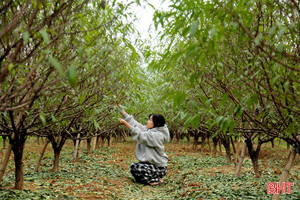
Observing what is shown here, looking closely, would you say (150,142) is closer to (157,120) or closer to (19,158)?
(157,120)

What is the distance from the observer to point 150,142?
581 centimetres

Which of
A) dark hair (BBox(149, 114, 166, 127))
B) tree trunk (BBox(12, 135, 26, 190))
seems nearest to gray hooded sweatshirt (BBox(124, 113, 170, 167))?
dark hair (BBox(149, 114, 166, 127))

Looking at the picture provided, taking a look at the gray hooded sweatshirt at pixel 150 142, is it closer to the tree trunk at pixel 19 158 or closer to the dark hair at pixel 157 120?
the dark hair at pixel 157 120

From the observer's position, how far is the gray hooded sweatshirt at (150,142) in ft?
18.6

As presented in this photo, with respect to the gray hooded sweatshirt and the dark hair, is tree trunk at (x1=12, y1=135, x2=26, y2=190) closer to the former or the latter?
the gray hooded sweatshirt

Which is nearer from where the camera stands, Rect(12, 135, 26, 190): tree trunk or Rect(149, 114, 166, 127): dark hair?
Rect(12, 135, 26, 190): tree trunk

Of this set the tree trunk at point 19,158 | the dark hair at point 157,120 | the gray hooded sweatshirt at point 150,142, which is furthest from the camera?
the dark hair at point 157,120

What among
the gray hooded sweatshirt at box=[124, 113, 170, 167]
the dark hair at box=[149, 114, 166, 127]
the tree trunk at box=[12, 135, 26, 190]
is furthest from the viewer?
the dark hair at box=[149, 114, 166, 127]

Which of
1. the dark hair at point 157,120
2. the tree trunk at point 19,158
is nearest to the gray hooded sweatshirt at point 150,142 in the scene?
the dark hair at point 157,120

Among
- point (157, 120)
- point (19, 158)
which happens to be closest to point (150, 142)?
point (157, 120)

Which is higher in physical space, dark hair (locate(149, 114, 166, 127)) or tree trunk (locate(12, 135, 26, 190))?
dark hair (locate(149, 114, 166, 127))

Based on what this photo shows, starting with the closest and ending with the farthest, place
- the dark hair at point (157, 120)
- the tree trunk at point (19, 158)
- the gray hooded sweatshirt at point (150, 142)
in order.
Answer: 1. the tree trunk at point (19, 158)
2. the gray hooded sweatshirt at point (150, 142)
3. the dark hair at point (157, 120)

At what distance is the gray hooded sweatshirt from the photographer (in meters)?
5.66

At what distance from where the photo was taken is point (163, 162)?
6.21 meters
